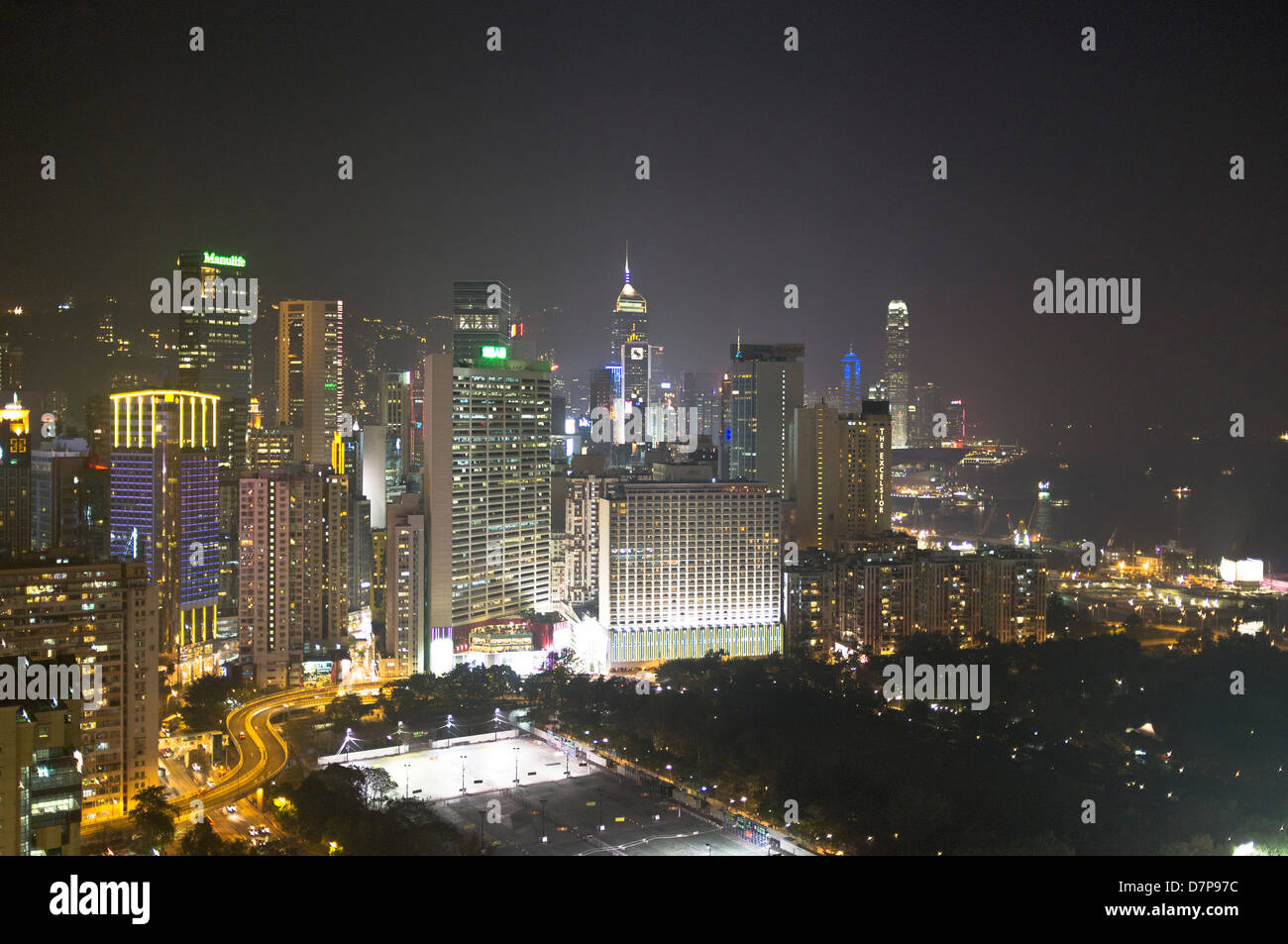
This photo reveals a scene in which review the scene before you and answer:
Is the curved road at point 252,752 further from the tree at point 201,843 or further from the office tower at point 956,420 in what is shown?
the office tower at point 956,420

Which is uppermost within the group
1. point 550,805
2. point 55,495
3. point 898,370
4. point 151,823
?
point 898,370

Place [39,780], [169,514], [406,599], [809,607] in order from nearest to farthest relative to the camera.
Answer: [39,780]
[406,599]
[169,514]
[809,607]

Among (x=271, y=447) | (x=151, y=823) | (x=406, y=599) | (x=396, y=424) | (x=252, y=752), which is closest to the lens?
(x=151, y=823)

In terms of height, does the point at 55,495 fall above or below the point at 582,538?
above

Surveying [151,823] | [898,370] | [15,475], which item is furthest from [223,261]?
[898,370]

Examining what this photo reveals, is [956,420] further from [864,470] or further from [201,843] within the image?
[201,843]
